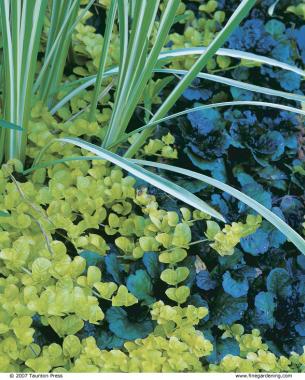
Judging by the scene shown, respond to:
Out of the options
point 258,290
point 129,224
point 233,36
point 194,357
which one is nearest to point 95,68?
point 233,36

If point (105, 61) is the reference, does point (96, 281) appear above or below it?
below

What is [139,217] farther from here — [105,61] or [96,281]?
[105,61]

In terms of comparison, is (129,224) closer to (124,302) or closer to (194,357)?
(124,302)

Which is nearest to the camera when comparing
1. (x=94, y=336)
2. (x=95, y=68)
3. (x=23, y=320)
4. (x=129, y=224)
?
(x=23, y=320)

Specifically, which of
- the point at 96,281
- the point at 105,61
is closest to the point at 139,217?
the point at 96,281

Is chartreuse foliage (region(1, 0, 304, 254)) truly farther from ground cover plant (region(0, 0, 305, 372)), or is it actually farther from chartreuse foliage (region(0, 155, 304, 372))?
chartreuse foliage (region(0, 155, 304, 372))

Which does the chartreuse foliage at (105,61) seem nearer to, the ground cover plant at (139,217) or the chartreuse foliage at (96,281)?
the ground cover plant at (139,217)

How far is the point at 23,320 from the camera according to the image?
130 centimetres

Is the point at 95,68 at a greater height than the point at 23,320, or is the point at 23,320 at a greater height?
the point at 95,68

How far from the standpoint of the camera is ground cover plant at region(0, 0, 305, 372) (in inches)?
53.1

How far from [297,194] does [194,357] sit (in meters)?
0.64

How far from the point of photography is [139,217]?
154cm

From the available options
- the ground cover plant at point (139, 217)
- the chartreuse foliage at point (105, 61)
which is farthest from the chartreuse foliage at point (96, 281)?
the chartreuse foliage at point (105, 61)

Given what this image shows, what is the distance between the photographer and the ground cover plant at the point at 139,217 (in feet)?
4.42
